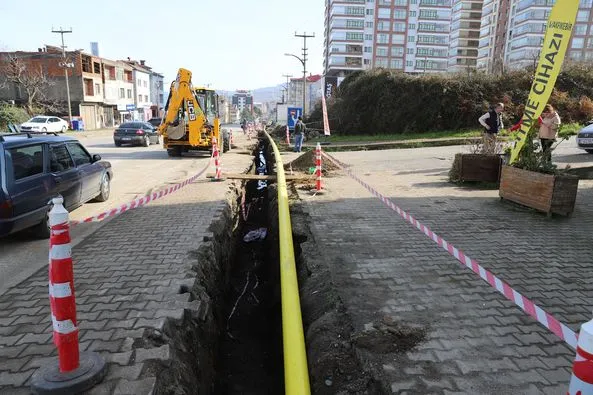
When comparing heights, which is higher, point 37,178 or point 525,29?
point 525,29

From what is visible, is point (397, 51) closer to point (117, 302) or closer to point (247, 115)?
point (247, 115)

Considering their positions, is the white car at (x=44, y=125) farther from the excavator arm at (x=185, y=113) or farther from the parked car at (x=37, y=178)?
the parked car at (x=37, y=178)

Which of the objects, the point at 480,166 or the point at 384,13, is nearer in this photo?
the point at 480,166

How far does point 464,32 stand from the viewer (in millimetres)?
104812

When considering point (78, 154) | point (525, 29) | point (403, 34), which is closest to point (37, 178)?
point (78, 154)

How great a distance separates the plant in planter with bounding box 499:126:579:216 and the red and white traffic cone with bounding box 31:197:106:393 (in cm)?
744

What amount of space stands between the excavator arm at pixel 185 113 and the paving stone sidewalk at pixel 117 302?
1068 cm

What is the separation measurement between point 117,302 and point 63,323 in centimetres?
140

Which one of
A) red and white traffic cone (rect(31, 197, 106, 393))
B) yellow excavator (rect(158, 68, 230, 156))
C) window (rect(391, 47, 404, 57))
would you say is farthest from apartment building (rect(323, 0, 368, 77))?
red and white traffic cone (rect(31, 197, 106, 393))

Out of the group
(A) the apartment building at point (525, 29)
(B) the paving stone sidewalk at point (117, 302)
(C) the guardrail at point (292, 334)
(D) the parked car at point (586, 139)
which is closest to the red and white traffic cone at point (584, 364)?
(C) the guardrail at point (292, 334)

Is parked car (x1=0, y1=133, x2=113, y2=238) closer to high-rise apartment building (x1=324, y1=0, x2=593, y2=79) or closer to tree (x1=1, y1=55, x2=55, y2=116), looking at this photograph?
tree (x1=1, y1=55, x2=55, y2=116)

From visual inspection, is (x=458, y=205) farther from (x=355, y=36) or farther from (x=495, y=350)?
(x=355, y=36)

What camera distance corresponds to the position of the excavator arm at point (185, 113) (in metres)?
17.2

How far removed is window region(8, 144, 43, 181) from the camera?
6062mm
